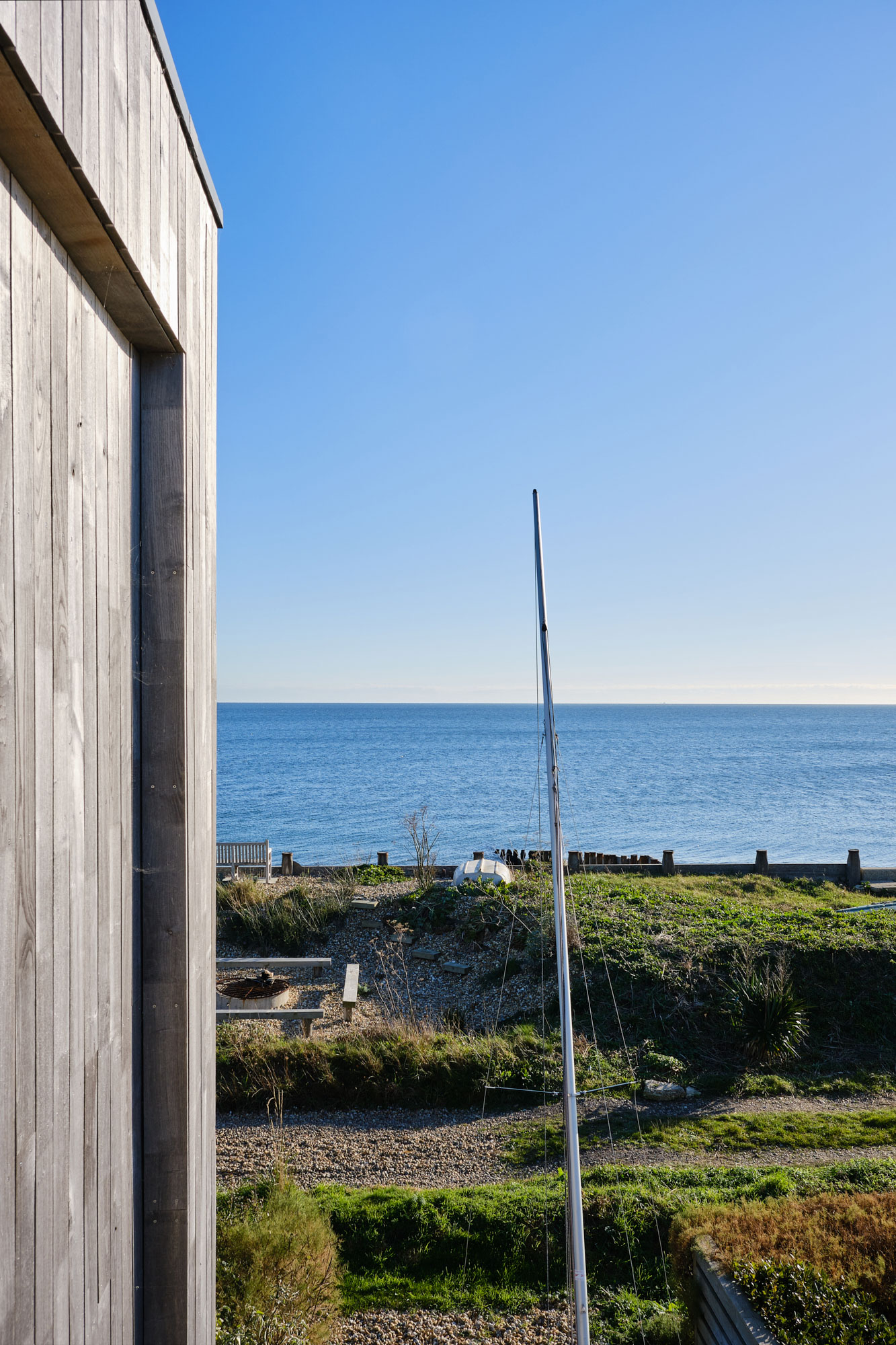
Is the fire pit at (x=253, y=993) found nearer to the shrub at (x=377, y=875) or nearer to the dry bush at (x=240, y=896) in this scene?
the dry bush at (x=240, y=896)

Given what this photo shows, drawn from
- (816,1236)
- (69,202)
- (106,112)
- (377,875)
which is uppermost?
(106,112)

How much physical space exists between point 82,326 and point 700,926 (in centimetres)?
1268

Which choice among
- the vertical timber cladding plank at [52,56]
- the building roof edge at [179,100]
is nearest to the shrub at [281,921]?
the building roof edge at [179,100]

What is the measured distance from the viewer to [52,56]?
4.89ft

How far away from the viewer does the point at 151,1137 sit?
2.29 m

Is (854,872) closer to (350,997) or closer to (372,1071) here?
(350,997)

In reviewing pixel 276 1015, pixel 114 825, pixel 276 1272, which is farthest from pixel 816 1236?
pixel 276 1015

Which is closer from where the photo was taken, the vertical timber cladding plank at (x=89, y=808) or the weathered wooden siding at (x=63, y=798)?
the weathered wooden siding at (x=63, y=798)

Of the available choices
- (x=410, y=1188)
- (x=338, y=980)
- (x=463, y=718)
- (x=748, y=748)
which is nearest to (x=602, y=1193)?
(x=410, y=1188)

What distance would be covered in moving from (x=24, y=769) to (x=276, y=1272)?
5227 millimetres

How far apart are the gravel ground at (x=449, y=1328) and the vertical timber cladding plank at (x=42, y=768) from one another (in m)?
4.59

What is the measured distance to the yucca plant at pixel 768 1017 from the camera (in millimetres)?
9562

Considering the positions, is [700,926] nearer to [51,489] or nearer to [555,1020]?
[555,1020]

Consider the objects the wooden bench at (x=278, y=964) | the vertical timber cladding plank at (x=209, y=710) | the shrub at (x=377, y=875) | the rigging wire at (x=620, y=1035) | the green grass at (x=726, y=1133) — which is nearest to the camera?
the vertical timber cladding plank at (x=209, y=710)
